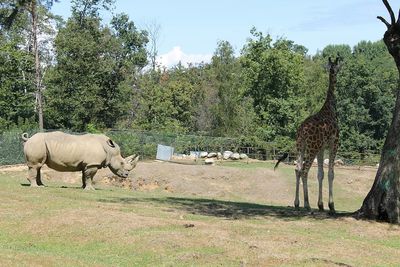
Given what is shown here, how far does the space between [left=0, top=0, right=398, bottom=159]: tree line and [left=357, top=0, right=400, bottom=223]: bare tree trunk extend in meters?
31.1

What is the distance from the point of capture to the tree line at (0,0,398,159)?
5303 cm

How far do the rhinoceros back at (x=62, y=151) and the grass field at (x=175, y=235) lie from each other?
11.6 ft

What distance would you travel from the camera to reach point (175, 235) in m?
12.2

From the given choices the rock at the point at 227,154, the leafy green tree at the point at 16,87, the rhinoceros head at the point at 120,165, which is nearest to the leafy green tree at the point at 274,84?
the rock at the point at 227,154

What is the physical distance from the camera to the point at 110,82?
54719 mm

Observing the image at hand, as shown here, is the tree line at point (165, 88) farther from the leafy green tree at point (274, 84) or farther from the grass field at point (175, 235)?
the grass field at point (175, 235)

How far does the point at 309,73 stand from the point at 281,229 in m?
73.6

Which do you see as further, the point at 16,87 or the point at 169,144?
the point at 16,87

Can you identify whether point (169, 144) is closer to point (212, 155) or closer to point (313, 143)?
point (212, 155)

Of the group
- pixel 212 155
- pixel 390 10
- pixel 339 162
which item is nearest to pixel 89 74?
pixel 212 155

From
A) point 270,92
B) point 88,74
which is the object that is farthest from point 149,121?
point 88,74

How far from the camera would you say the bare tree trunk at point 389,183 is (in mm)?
15172

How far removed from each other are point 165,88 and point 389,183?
203ft

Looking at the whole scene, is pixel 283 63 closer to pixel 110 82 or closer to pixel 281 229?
pixel 110 82
